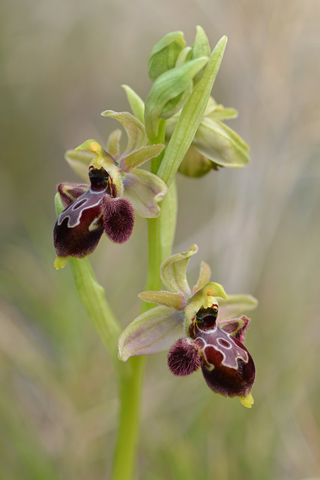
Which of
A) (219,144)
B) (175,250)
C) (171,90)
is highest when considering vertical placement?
(171,90)

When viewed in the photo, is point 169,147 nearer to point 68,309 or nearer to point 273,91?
point 68,309

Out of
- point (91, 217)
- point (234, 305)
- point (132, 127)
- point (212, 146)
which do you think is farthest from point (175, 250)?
point (91, 217)

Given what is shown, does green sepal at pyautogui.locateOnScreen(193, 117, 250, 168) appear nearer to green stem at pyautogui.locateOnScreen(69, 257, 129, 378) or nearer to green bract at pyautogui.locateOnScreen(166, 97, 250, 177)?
green bract at pyautogui.locateOnScreen(166, 97, 250, 177)

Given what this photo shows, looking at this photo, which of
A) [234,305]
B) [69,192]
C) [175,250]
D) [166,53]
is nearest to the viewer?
[166,53]

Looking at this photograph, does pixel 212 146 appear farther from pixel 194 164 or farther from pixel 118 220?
pixel 118 220

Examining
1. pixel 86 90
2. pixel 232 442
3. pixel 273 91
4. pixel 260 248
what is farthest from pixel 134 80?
pixel 232 442

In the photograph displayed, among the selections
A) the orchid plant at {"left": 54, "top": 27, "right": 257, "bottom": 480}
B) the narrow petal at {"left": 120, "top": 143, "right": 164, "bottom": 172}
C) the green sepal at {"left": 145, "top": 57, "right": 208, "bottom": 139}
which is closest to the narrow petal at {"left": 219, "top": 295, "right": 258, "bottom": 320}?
the orchid plant at {"left": 54, "top": 27, "right": 257, "bottom": 480}

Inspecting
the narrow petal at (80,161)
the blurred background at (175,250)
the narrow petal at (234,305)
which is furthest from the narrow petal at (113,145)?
the blurred background at (175,250)

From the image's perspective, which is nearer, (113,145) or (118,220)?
(118,220)
